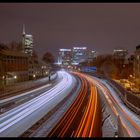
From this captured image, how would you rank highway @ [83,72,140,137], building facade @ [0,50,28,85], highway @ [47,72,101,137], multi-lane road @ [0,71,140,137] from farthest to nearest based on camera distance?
building facade @ [0,50,28,85] < highway @ [83,72,140,137] < multi-lane road @ [0,71,140,137] < highway @ [47,72,101,137]

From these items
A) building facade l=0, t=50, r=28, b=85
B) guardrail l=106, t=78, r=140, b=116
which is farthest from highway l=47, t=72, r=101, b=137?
building facade l=0, t=50, r=28, b=85

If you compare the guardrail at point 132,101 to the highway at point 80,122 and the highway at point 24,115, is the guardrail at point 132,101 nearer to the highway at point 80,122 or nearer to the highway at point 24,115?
the highway at point 80,122

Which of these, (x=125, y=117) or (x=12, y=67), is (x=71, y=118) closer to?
(x=125, y=117)

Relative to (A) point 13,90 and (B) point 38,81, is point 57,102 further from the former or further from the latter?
(B) point 38,81

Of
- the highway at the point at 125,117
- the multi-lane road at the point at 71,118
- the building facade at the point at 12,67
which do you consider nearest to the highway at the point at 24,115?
the multi-lane road at the point at 71,118

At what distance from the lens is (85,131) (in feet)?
80.3

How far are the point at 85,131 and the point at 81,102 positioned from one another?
18.9m

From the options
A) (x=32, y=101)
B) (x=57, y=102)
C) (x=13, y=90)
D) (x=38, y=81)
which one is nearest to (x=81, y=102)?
(x=57, y=102)

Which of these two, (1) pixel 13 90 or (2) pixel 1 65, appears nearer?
(1) pixel 13 90

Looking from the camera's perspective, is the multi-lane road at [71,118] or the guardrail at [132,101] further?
the guardrail at [132,101]

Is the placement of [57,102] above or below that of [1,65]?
below

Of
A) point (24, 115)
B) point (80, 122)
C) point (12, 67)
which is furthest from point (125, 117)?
point (12, 67)

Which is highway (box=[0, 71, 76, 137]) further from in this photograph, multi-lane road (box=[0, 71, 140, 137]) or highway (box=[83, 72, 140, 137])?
highway (box=[83, 72, 140, 137])

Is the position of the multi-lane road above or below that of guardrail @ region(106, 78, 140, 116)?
below
